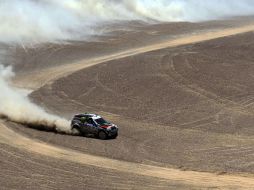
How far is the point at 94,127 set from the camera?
33094 mm

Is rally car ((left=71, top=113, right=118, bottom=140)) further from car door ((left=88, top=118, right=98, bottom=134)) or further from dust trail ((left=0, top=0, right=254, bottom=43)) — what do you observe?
dust trail ((left=0, top=0, right=254, bottom=43))

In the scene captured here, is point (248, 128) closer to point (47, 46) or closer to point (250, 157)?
point (250, 157)

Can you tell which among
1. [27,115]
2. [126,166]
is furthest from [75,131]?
[126,166]

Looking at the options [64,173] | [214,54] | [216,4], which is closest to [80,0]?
[216,4]

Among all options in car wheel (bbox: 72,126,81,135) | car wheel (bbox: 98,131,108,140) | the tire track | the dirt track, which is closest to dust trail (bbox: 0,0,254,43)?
the dirt track

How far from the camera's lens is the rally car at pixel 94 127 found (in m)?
32.8

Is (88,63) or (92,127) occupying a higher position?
(88,63)

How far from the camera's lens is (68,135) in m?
33.8

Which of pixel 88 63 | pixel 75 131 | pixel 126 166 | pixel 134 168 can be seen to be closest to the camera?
pixel 134 168

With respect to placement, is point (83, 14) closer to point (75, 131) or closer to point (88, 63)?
point (88, 63)

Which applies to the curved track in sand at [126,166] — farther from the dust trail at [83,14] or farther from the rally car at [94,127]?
the dust trail at [83,14]

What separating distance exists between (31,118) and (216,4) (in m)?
76.0

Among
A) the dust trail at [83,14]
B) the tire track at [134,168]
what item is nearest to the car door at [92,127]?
the tire track at [134,168]

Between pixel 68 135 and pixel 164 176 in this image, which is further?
pixel 68 135
